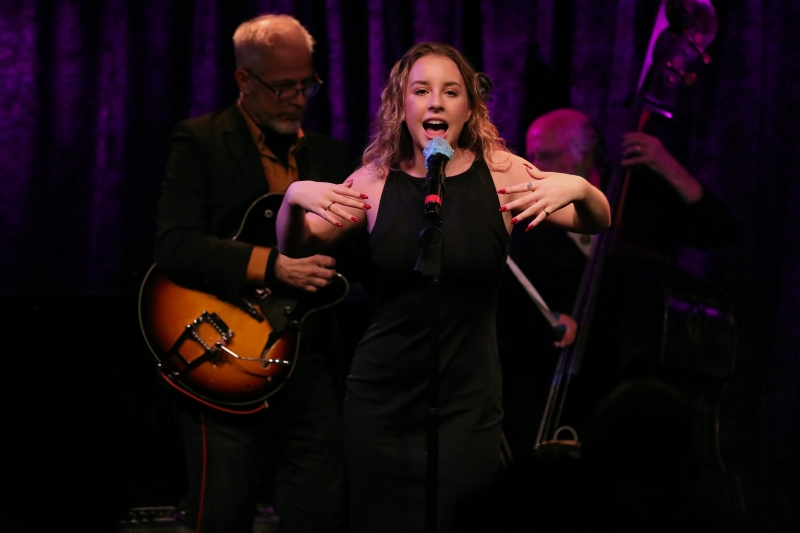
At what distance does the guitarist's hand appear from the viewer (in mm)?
2568

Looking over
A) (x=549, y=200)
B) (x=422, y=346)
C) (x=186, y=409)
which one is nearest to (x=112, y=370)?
(x=186, y=409)

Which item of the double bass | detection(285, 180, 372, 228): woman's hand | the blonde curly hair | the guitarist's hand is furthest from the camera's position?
the double bass

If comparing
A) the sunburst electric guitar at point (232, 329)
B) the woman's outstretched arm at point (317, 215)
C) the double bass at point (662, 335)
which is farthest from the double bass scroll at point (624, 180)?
the woman's outstretched arm at point (317, 215)

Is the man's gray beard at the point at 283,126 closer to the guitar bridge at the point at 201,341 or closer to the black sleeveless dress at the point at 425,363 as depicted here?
the guitar bridge at the point at 201,341

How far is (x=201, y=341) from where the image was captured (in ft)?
8.61

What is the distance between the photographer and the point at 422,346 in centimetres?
199

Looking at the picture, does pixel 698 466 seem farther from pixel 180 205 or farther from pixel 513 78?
pixel 513 78

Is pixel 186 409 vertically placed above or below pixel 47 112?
below

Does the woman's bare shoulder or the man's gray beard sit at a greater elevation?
the man's gray beard

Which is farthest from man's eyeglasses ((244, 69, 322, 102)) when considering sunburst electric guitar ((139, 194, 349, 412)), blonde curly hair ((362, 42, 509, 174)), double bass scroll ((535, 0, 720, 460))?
double bass scroll ((535, 0, 720, 460))

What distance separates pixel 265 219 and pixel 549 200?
46.9 inches

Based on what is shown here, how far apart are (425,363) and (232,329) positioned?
907 mm

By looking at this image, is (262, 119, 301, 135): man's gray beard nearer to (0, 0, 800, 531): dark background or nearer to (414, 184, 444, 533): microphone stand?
(0, 0, 800, 531): dark background

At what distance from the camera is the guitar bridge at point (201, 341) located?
2.62 meters
